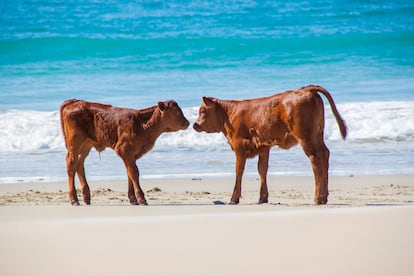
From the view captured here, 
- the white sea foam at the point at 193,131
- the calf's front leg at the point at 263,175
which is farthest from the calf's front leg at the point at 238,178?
the white sea foam at the point at 193,131

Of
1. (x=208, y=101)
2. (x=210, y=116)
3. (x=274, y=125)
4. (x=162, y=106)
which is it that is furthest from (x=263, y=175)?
(x=162, y=106)

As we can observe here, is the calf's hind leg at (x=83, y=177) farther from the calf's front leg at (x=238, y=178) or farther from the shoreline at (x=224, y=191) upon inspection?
Result: the calf's front leg at (x=238, y=178)

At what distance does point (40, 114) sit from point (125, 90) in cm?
631

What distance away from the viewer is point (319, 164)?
10391 millimetres

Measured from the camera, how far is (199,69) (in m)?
31.4

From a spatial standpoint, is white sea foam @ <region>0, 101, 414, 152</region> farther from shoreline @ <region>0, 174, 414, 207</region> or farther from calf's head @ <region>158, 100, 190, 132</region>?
calf's head @ <region>158, 100, 190, 132</region>

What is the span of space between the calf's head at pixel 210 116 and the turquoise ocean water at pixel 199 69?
2.57 meters

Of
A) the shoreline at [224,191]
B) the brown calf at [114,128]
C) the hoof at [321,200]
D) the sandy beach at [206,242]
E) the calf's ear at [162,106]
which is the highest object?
the calf's ear at [162,106]

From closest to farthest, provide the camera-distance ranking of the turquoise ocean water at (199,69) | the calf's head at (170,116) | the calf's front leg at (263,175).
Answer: the calf's front leg at (263,175)
the calf's head at (170,116)
the turquoise ocean water at (199,69)

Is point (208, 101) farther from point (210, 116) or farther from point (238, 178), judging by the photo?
point (238, 178)

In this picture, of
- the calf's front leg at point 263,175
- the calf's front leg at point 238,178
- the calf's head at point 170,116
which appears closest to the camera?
the calf's front leg at point 238,178

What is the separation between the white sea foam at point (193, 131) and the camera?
18281 millimetres

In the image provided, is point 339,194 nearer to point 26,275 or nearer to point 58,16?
point 26,275

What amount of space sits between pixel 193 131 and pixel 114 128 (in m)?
7.60
